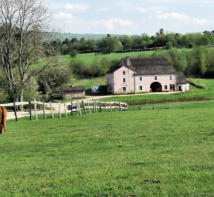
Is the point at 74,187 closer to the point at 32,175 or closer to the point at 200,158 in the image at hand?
the point at 32,175

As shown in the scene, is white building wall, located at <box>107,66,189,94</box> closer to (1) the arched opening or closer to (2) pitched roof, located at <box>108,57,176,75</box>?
(2) pitched roof, located at <box>108,57,176,75</box>

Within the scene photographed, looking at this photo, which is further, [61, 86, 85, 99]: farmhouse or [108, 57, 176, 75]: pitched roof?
[108, 57, 176, 75]: pitched roof

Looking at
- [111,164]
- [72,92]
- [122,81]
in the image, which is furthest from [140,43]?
[111,164]

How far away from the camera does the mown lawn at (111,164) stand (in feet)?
22.0

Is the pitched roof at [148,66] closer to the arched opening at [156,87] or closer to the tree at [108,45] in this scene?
the arched opening at [156,87]

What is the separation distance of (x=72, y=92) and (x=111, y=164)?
67.9 metres

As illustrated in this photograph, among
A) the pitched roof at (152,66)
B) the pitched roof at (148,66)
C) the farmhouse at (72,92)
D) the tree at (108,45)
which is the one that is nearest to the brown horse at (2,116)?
the farmhouse at (72,92)

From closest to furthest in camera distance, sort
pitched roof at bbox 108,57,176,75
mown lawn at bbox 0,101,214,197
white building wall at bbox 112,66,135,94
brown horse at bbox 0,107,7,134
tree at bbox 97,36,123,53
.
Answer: mown lawn at bbox 0,101,214,197 < brown horse at bbox 0,107,7,134 < white building wall at bbox 112,66,135,94 < pitched roof at bbox 108,57,176,75 < tree at bbox 97,36,123,53

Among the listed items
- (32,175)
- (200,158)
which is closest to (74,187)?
(32,175)

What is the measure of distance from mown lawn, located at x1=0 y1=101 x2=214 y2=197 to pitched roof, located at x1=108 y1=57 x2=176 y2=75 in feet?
229

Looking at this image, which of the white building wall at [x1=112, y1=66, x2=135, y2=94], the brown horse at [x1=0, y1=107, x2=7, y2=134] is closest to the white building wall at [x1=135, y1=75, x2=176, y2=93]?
the white building wall at [x1=112, y1=66, x2=135, y2=94]

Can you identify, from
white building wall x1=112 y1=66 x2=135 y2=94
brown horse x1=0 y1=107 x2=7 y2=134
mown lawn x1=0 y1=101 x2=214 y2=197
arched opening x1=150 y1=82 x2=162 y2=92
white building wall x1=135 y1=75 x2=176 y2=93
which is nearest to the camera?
mown lawn x1=0 y1=101 x2=214 y2=197

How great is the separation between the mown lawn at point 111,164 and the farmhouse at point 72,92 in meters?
60.5

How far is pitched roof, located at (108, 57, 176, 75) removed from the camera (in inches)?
3329
